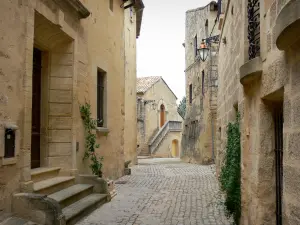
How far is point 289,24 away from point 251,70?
5.63 feet

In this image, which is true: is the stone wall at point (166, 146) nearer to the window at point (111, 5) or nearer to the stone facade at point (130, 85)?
the stone facade at point (130, 85)

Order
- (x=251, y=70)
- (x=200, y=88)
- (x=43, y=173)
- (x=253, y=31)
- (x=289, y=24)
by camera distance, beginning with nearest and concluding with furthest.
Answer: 1. (x=289, y=24)
2. (x=251, y=70)
3. (x=253, y=31)
4. (x=43, y=173)
5. (x=200, y=88)

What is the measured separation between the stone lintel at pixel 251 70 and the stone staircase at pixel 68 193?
311cm

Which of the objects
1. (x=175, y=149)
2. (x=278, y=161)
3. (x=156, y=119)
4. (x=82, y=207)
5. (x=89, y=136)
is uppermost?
(x=156, y=119)

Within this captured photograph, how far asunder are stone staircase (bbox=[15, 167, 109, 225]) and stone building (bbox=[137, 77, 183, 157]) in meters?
23.9

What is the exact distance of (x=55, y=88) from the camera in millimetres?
7152

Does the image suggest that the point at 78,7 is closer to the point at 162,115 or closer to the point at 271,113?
the point at 271,113

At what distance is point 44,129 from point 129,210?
2.27 metres

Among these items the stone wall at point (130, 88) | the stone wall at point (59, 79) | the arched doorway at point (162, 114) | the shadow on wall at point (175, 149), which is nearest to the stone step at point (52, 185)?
the stone wall at point (59, 79)

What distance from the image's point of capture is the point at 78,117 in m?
7.55

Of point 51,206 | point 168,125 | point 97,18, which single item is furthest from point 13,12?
point 168,125

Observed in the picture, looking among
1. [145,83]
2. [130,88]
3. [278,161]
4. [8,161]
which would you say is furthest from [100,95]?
[145,83]

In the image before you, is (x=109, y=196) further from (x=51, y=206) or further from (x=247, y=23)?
(x=247, y=23)

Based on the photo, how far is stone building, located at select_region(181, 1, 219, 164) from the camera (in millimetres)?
17725
